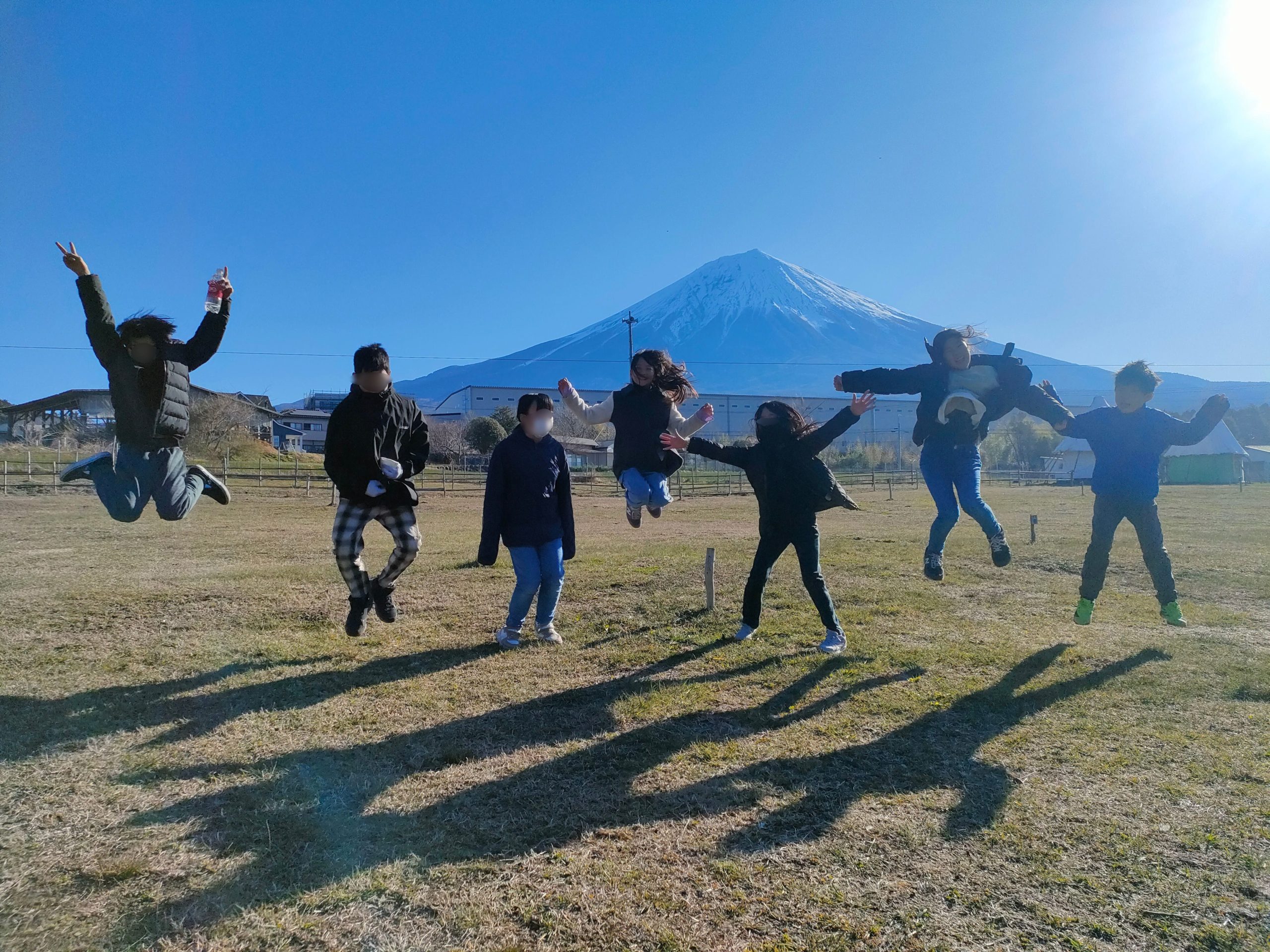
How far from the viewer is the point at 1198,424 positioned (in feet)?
21.0

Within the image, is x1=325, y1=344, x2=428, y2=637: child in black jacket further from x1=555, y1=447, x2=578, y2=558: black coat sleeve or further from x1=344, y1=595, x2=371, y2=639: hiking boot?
x1=555, y1=447, x2=578, y2=558: black coat sleeve

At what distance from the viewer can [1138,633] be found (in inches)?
288

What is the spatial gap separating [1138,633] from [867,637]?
9.17ft

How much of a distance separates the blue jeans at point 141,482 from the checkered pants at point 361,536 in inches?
45.4

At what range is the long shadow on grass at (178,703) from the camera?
4.70m

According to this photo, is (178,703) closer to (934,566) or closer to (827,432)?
(827,432)

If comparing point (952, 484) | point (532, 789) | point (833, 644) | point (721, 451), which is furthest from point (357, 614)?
point (952, 484)

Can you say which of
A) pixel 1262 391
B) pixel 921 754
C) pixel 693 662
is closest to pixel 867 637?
pixel 693 662

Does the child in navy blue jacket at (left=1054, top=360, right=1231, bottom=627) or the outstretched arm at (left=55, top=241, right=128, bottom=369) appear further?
the child in navy blue jacket at (left=1054, top=360, right=1231, bottom=627)

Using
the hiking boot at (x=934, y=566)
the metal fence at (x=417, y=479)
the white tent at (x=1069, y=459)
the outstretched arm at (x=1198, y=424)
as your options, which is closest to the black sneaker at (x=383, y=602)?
the hiking boot at (x=934, y=566)

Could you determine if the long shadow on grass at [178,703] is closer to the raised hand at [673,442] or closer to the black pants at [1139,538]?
the raised hand at [673,442]

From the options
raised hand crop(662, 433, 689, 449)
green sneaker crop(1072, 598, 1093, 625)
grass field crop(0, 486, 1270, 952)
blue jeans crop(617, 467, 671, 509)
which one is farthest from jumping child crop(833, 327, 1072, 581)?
blue jeans crop(617, 467, 671, 509)

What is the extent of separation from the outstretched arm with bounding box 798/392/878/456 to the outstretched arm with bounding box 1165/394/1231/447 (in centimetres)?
270

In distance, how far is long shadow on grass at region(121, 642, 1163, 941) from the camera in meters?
3.33
